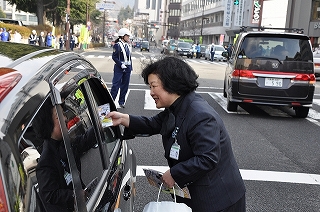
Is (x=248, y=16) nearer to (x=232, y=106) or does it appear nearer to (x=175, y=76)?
(x=232, y=106)

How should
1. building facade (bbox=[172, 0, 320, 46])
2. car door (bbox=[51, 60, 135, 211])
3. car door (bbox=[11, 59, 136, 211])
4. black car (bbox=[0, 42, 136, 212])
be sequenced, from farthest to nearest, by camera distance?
building facade (bbox=[172, 0, 320, 46])
car door (bbox=[51, 60, 135, 211])
car door (bbox=[11, 59, 136, 211])
black car (bbox=[0, 42, 136, 212])

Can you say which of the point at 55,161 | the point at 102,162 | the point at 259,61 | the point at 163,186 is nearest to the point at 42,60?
the point at 55,161

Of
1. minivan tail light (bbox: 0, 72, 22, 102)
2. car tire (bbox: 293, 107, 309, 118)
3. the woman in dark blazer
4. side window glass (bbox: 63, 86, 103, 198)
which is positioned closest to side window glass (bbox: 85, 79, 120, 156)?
side window glass (bbox: 63, 86, 103, 198)

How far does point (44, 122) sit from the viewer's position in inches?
59.5

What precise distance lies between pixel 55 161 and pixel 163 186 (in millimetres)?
951

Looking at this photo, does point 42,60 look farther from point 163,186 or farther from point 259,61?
point 259,61

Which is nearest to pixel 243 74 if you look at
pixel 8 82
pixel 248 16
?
pixel 8 82

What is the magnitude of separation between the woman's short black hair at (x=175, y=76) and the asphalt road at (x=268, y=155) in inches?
35.9

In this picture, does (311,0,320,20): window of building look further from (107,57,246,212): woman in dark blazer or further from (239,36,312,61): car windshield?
(107,57,246,212): woman in dark blazer

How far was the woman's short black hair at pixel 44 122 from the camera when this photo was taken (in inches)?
56.7

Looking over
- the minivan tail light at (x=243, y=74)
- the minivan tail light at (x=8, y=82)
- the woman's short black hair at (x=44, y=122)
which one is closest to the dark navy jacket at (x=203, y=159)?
the woman's short black hair at (x=44, y=122)

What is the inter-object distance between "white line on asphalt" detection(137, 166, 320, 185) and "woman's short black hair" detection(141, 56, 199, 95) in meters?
2.86

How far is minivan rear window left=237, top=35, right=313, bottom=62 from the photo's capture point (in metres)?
8.97

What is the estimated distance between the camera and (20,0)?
41781 mm
